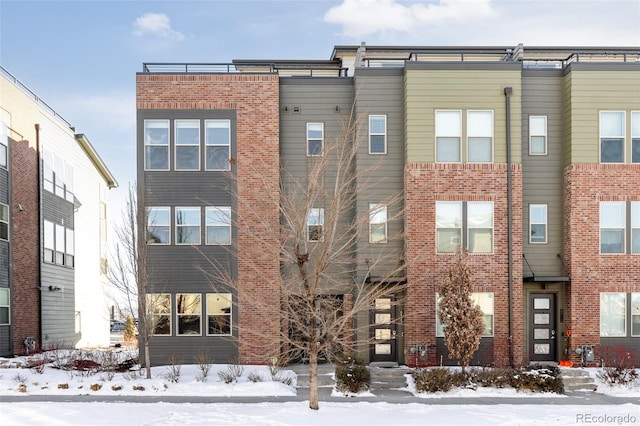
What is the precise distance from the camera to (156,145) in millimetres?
18203

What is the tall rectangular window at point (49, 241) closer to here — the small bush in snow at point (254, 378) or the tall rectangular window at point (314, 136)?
the tall rectangular window at point (314, 136)

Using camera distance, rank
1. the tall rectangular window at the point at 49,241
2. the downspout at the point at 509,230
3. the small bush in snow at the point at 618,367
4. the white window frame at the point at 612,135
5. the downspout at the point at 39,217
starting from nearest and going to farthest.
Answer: the small bush in snow at the point at 618,367, the downspout at the point at 509,230, the white window frame at the point at 612,135, the downspout at the point at 39,217, the tall rectangular window at the point at 49,241

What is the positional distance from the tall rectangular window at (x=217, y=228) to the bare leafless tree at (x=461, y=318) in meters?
6.81

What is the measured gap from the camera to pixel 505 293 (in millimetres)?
17641

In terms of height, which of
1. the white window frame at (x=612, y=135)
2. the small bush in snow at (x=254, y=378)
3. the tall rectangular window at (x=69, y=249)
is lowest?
the small bush in snow at (x=254, y=378)

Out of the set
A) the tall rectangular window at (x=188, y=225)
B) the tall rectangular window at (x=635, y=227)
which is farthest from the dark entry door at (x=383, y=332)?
the tall rectangular window at (x=635, y=227)

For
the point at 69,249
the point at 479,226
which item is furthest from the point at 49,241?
the point at 479,226

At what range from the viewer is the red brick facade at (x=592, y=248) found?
17.7m

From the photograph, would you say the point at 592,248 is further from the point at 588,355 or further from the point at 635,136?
the point at 635,136

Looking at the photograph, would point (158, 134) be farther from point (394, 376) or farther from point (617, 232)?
point (617, 232)

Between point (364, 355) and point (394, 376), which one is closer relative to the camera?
point (394, 376)

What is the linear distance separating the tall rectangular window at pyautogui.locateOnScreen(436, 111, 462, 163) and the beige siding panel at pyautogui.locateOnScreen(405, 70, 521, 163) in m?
0.17

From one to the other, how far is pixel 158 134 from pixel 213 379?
762 cm

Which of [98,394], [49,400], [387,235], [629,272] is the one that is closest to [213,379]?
[98,394]
